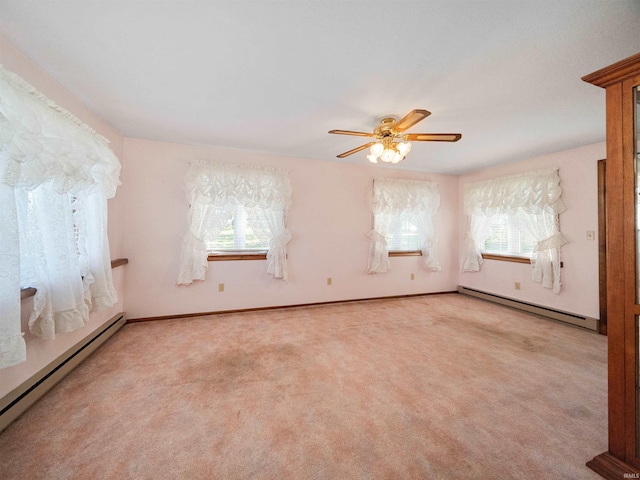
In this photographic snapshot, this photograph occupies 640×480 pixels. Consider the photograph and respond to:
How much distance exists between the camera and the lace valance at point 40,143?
129 cm

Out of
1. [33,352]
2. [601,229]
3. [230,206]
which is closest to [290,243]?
[230,206]

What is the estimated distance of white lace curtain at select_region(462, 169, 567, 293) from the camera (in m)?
3.38

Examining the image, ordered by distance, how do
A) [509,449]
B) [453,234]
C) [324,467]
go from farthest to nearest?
[453,234], [509,449], [324,467]

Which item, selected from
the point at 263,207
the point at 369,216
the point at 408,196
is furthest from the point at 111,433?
Result: the point at 408,196

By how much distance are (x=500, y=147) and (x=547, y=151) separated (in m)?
0.76

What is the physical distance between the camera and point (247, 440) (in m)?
1.38

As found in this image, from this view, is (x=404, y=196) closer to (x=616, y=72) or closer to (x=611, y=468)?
(x=616, y=72)

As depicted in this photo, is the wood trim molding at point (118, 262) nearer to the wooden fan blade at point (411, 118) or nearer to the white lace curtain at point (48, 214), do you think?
the white lace curtain at point (48, 214)

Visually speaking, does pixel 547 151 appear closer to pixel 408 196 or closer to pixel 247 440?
pixel 408 196

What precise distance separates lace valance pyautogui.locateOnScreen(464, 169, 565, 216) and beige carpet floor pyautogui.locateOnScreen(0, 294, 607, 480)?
68.8 inches

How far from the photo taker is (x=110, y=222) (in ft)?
9.35

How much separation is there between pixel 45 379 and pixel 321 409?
1.99 metres

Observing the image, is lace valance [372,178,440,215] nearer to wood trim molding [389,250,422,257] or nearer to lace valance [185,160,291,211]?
wood trim molding [389,250,422,257]

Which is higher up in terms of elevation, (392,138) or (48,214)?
(392,138)
